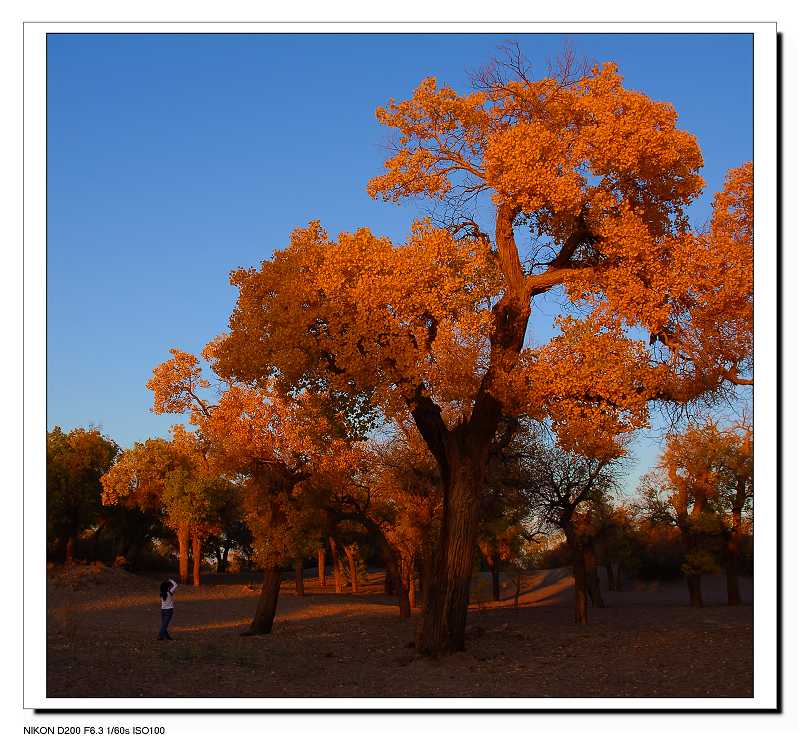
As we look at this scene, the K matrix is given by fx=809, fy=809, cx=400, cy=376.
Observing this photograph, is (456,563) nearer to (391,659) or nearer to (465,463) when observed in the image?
(465,463)

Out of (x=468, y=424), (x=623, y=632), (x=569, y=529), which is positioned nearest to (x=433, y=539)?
(x=569, y=529)

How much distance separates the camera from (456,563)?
620 inches

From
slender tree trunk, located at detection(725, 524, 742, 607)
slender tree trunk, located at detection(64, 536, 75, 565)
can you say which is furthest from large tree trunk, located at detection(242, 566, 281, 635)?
slender tree trunk, located at detection(64, 536, 75, 565)

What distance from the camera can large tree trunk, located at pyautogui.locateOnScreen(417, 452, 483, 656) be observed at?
1580 centimetres

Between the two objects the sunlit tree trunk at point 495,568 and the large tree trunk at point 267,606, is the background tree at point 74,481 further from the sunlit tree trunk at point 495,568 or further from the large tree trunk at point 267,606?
the large tree trunk at point 267,606

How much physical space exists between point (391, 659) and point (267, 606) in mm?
7670

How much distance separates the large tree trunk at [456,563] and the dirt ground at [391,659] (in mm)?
440

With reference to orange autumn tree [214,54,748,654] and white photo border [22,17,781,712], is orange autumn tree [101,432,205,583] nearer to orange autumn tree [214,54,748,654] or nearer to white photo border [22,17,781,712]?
orange autumn tree [214,54,748,654]

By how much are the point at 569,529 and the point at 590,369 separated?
12613 millimetres

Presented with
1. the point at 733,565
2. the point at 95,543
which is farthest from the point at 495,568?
the point at 95,543
